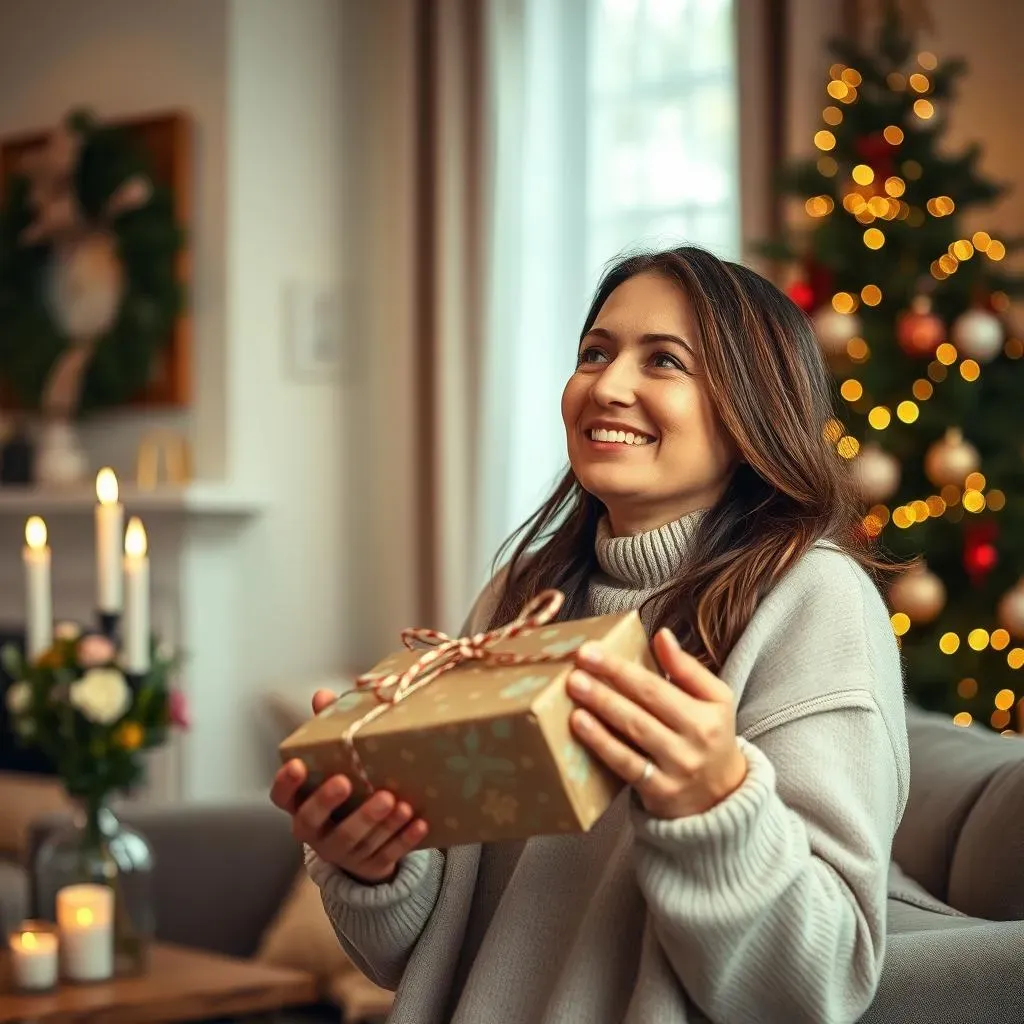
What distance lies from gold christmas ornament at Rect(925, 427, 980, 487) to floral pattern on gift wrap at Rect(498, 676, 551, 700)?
215 cm

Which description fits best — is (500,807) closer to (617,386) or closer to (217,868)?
(617,386)

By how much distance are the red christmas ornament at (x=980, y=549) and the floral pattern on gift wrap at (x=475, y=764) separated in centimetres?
216

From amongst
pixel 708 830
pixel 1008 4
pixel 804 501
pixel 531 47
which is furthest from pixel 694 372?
pixel 531 47

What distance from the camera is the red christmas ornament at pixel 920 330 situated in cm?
316

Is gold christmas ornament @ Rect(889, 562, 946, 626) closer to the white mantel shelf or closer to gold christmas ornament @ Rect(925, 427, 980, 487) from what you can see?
gold christmas ornament @ Rect(925, 427, 980, 487)

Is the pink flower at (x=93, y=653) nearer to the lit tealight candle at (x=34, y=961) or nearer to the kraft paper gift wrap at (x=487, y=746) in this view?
the lit tealight candle at (x=34, y=961)

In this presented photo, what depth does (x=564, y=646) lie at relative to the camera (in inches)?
47.2

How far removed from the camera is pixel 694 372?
4.80 feet

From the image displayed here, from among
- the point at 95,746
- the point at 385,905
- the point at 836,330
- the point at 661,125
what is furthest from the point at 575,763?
the point at 661,125

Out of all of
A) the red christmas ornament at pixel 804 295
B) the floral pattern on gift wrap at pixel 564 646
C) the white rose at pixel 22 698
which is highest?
the red christmas ornament at pixel 804 295

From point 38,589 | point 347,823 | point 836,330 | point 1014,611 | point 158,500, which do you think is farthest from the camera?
point 158,500

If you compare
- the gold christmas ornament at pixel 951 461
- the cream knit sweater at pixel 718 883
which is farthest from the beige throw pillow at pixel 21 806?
the cream knit sweater at pixel 718 883

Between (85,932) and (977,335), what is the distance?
1992 mm

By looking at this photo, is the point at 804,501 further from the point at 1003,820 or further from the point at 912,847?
the point at 912,847
